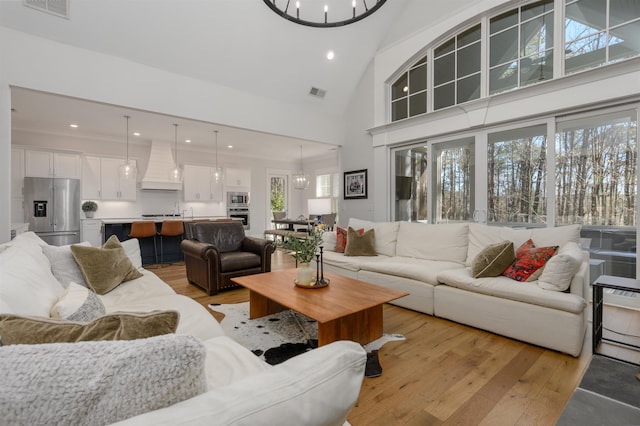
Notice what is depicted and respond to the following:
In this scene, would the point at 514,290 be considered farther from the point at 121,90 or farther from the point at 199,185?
the point at 199,185

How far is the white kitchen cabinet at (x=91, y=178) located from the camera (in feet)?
21.4

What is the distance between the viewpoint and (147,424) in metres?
0.53

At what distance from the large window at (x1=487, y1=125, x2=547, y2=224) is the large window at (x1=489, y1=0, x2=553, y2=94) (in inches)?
25.6

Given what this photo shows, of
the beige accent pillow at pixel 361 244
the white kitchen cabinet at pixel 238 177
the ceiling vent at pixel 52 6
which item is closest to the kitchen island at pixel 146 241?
the white kitchen cabinet at pixel 238 177

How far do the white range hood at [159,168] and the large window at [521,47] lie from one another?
6.82 meters

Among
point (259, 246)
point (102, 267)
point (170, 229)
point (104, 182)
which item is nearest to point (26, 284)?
point (102, 267)

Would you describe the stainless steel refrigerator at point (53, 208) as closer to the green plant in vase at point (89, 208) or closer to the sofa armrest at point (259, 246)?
the green plant in vase at point (89, 208)

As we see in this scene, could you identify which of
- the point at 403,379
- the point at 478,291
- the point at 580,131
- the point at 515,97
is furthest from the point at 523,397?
the point at 515,97

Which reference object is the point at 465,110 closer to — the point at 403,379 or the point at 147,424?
the point at 403,379

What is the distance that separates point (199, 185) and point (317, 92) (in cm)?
435

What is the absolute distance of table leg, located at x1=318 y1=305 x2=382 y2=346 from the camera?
6.85 ft

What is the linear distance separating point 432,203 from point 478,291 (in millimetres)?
Result: 2259

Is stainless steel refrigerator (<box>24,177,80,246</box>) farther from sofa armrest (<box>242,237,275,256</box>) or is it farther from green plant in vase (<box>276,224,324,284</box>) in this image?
green plant in vase (<box>276,224,324,284</box>)

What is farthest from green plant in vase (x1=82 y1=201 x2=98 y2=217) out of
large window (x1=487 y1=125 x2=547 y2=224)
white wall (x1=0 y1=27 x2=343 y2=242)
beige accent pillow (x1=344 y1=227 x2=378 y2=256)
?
large window (x1=487 y1=125 x2=547 y2=224)
